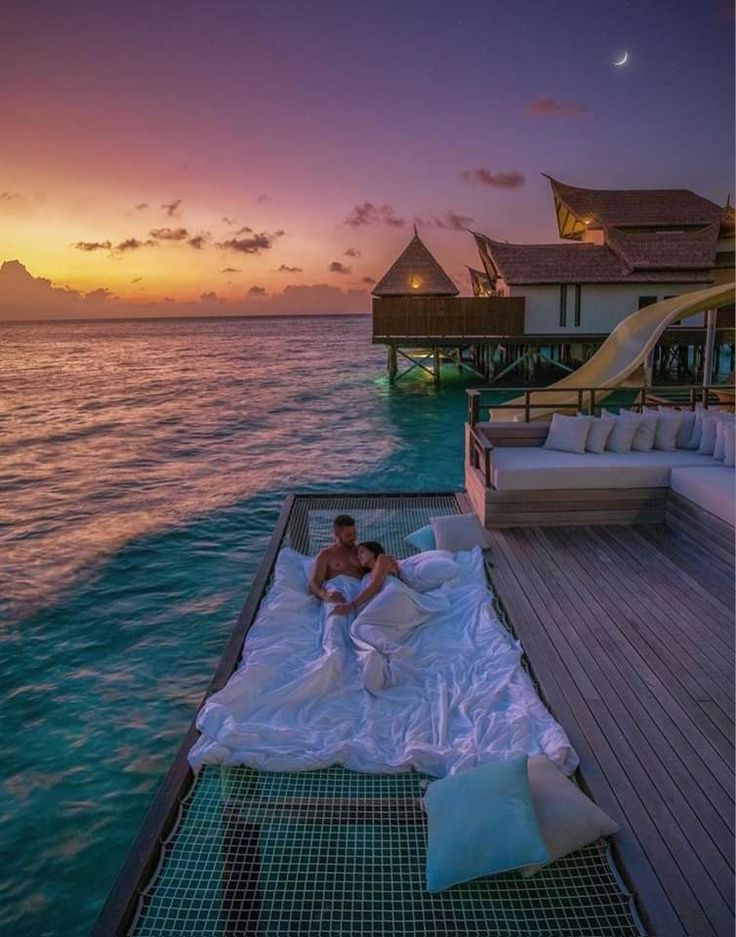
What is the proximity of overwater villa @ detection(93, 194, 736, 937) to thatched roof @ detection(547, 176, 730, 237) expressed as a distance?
24.6 m

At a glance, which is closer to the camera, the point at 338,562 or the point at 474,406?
the point at 338,562

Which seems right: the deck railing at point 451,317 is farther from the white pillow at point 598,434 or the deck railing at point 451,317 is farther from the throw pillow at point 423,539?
the throw pillow at point 423,539

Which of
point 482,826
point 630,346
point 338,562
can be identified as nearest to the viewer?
point 482,826

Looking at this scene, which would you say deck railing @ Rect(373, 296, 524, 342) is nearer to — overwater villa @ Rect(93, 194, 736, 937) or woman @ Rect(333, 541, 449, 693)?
overwater villa @ Rect(93, 194, 736, 937)

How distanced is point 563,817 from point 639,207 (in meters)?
31.1

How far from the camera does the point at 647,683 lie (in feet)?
13.9

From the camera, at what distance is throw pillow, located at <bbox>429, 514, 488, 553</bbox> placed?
6.61m

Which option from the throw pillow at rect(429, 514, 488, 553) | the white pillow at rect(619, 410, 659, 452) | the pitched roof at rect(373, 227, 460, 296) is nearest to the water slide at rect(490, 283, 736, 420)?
the white pillow at rect(619, 410, 659, 452)

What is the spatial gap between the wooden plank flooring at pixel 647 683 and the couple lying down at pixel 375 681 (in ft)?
0.95

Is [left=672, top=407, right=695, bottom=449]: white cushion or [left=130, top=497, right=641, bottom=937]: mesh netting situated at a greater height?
[left=672, top=407, right=695, bottom=449]: white cushion

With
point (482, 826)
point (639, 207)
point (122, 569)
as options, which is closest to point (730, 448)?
point (482, 826)

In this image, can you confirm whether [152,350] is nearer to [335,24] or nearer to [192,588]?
[335,24]

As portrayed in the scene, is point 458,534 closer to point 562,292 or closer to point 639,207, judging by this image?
point 562,292

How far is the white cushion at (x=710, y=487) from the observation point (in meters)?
6.28
